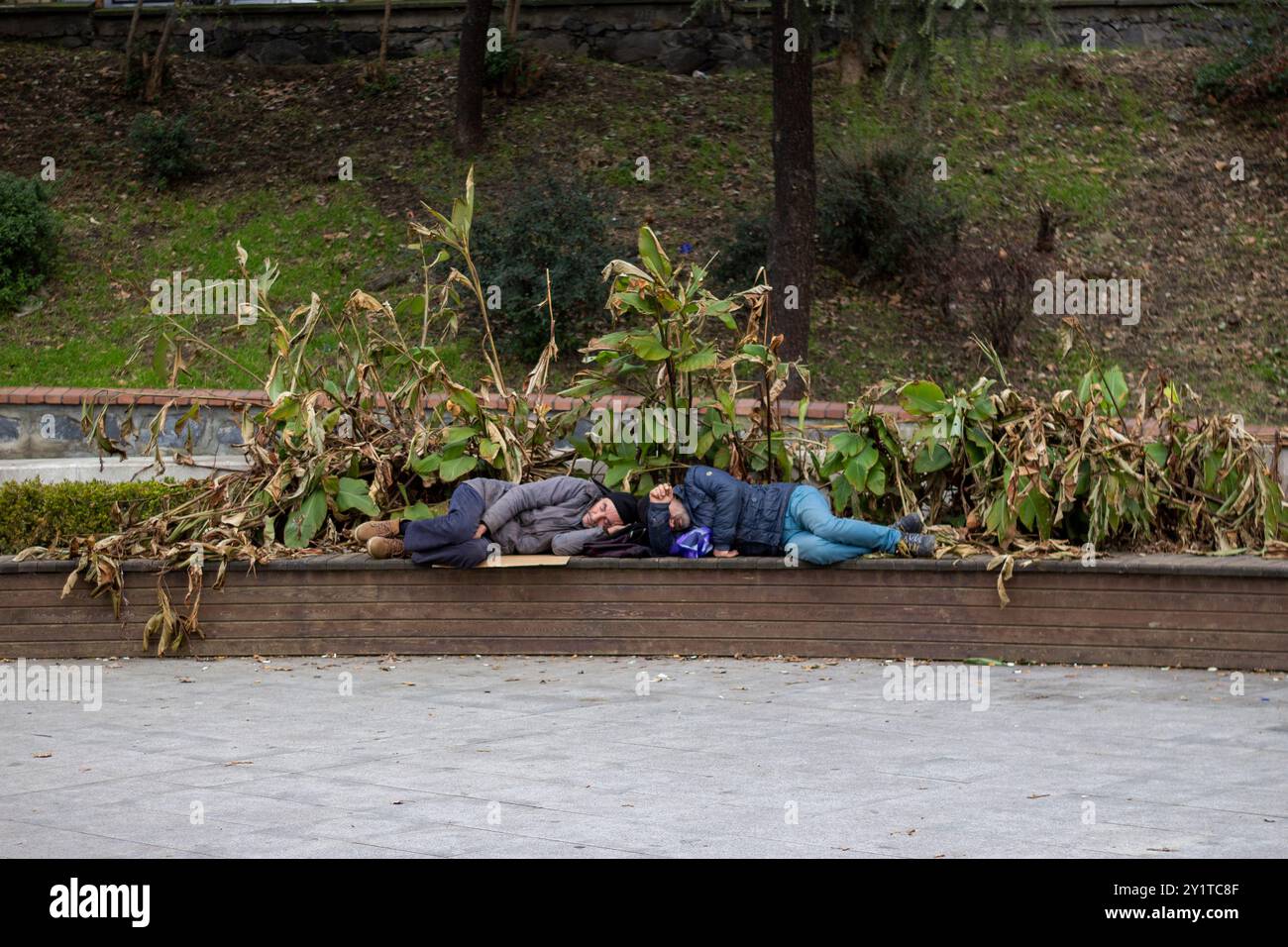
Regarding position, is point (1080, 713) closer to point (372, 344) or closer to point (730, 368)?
point (730, 368)

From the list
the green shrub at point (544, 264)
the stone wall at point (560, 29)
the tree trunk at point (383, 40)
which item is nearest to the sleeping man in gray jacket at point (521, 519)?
the green shrub at point (544, 264)

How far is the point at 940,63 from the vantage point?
2083cm

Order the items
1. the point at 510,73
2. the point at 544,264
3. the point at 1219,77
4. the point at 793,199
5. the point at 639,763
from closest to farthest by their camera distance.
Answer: the point at 639,763 < the point at 793,199 < the point at 544,264 < the point at 1219,77 < the point at 510,73

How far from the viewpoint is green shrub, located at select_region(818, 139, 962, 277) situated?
16.3m

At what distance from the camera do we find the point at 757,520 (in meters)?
9.12

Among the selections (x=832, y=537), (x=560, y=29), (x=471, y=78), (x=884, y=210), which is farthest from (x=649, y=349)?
(x=560, y=29)

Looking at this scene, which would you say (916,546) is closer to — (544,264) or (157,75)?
(544,264)

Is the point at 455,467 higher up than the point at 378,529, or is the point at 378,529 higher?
the point at 455,467

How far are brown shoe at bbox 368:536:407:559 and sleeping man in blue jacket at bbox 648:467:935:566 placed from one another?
1.54 metres

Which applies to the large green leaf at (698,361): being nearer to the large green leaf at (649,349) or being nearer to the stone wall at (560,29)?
the large green leaf at (649,349)

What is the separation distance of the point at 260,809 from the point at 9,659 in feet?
14.9

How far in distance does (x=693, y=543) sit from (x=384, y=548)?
1858 millimetres

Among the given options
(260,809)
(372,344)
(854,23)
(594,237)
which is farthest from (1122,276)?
(260,809)

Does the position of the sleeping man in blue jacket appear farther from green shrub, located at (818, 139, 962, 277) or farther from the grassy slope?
green shrub, located at (818, 139, 962, 277)
